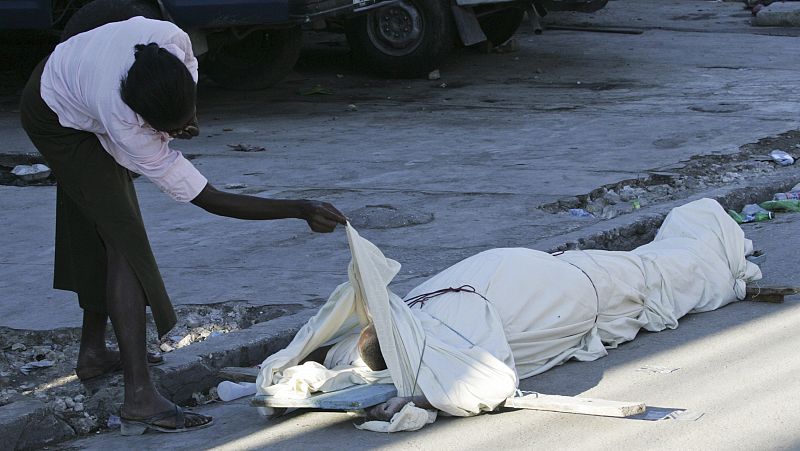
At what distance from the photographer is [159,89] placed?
358cm

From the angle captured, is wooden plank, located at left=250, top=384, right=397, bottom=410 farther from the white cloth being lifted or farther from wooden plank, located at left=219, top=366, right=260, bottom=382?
wooden plank, located at left=219, top=366, right=260, bottom=382

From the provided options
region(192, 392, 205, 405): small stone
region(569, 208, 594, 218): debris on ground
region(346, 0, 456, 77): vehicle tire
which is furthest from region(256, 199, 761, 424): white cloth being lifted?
region(346, 0, 456, 77): vehicle tire

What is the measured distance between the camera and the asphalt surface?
386 centimetres

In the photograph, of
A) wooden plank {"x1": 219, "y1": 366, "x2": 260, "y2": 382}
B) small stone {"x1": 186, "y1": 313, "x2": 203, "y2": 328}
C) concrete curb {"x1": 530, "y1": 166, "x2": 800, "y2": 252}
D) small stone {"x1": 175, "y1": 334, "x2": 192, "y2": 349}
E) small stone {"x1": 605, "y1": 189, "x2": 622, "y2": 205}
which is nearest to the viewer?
wooden plank {"x1": 219, "y1": 366, "x2": 260, "y2": 382}

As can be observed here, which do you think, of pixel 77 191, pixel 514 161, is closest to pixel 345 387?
pixel 77 191

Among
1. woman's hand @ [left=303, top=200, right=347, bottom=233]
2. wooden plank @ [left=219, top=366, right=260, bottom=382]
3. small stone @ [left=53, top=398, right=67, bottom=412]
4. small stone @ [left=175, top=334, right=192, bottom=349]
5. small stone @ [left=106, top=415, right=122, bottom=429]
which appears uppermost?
woman's hand @ [left=303, top=200, right=347, bottom=233]

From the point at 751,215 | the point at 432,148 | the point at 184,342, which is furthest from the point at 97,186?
the point at 432,148

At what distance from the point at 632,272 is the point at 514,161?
3.43 m

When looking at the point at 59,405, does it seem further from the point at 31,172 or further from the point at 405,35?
the point at 405,35

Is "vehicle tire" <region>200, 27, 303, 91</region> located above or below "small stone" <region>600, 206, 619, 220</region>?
above

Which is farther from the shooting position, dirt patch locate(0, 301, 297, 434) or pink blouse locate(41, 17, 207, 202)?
dirt patch locate(0, 301, 297, 434)

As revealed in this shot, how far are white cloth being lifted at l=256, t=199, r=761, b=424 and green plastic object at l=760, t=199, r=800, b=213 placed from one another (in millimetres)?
→ 1941

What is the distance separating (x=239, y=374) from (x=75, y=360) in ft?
2.33

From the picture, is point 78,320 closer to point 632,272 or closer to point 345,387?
point 345,387
